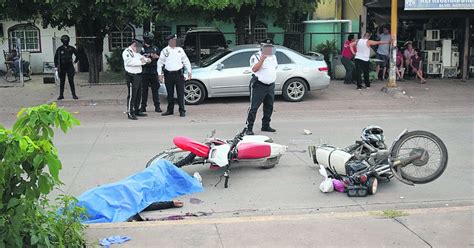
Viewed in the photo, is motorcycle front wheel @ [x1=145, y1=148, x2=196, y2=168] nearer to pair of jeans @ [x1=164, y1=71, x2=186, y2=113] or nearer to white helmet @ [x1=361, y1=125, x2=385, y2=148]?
white helmet @ [x1=361, y1=125, x2=385, y2=148]

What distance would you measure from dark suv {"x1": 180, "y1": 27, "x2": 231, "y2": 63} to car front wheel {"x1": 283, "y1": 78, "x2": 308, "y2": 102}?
4795 mm

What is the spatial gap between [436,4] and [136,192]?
42.7 feet

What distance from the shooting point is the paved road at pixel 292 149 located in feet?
19.1

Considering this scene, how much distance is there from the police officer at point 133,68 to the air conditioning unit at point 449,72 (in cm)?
1179

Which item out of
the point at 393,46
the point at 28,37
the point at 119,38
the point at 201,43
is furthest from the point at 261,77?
the point at 28,37

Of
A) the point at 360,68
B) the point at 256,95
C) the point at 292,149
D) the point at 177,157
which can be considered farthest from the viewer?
the point at 360,68

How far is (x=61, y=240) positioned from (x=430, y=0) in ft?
48.0

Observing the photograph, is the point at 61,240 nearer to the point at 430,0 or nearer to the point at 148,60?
the point at 148,60

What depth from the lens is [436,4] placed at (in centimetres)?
1597

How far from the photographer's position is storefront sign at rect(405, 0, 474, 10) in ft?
52.3

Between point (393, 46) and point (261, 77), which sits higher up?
point (393, 46)

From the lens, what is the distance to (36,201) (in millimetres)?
3779

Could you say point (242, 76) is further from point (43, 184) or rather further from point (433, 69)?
point (43, 184)

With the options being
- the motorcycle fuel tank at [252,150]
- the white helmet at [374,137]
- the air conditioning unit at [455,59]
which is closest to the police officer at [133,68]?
the motorcycle fuel tank at [252,150]
